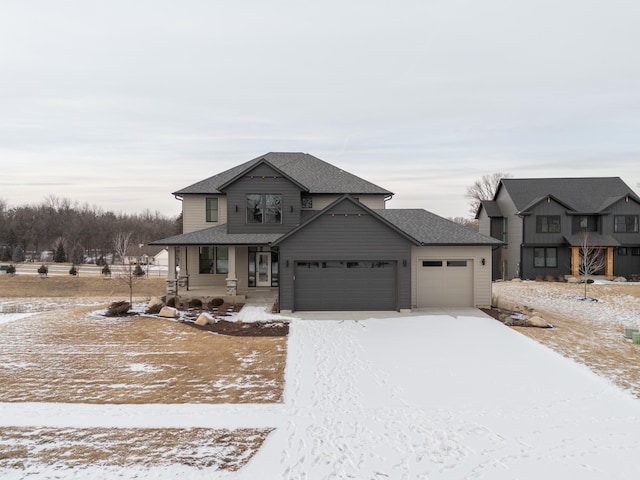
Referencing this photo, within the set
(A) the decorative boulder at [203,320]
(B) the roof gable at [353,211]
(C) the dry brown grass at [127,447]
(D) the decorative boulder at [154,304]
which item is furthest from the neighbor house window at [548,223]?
(C) the dry brown grass at [127,447]

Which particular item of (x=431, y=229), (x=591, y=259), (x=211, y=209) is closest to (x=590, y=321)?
(x=431, y=229)

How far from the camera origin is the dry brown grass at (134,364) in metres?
9.43

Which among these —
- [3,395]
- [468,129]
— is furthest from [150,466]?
[468,129]

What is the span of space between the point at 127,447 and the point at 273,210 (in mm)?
15763

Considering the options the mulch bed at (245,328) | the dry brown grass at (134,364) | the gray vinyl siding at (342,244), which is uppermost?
the gray vinyl siding at (342,244)

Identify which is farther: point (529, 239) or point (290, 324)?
point (529, 239)

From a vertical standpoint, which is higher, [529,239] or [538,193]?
[538,193]

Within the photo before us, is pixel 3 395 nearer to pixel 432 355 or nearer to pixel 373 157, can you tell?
pixel 432 355

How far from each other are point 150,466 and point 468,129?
106 ft

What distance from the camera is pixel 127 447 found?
7.00 meters

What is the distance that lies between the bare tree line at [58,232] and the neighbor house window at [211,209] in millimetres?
44256

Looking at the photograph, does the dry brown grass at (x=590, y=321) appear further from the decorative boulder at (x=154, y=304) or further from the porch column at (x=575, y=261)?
the decorative boulder at (x=154, y=304)

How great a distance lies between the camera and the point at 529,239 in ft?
111

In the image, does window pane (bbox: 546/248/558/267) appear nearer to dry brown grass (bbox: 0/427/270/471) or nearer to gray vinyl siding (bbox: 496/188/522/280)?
gray vinyl siding (bbox: 496/188/522/280)
